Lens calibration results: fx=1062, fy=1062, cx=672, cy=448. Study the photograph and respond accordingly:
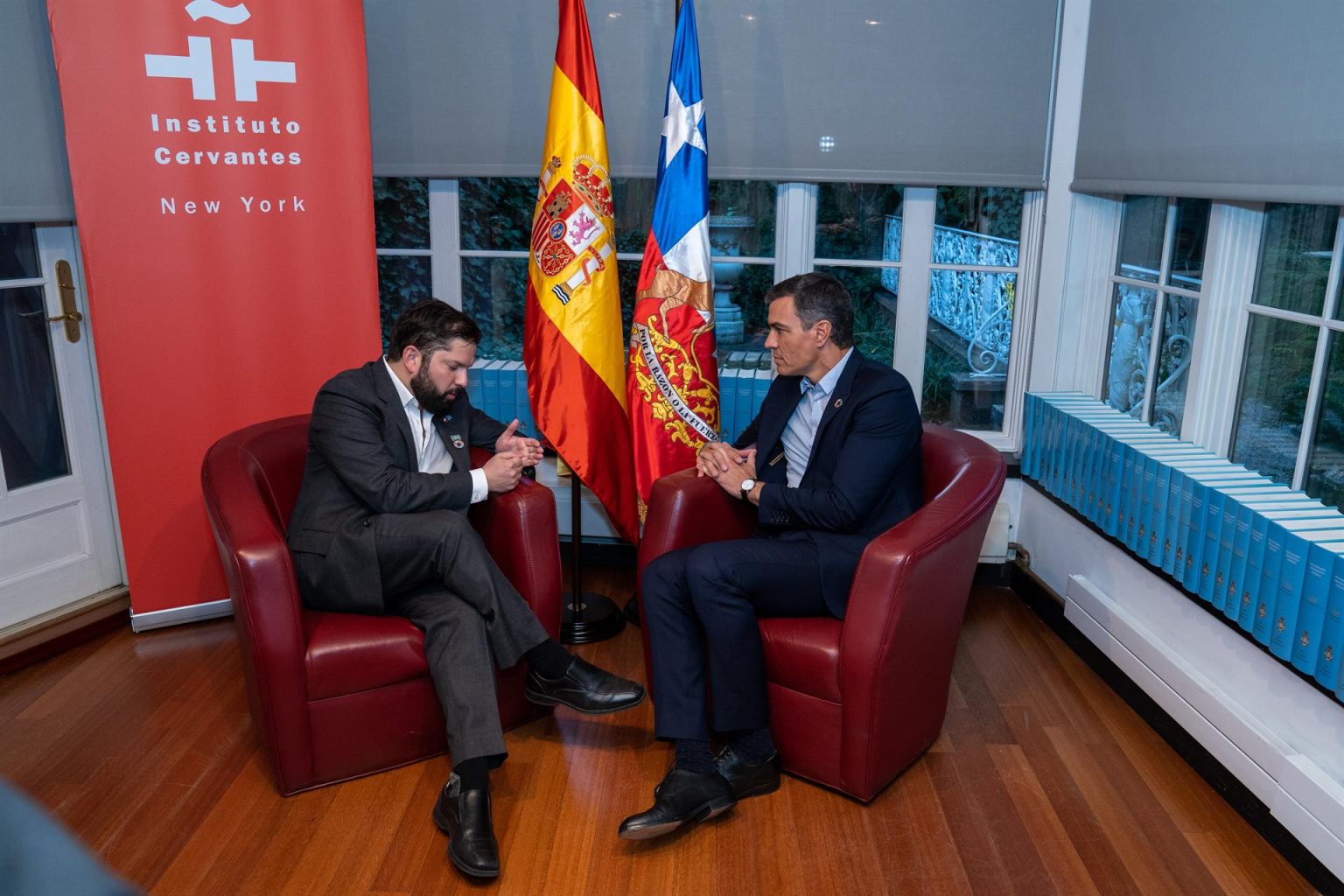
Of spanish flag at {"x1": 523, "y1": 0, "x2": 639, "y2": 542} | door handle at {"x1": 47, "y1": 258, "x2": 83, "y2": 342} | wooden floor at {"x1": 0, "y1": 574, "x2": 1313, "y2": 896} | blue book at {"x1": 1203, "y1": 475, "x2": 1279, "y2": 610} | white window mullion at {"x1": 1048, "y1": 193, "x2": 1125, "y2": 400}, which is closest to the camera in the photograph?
wooden floor at {"x1": 0, "y1": 574, "x2": 1313, "y2": 896}

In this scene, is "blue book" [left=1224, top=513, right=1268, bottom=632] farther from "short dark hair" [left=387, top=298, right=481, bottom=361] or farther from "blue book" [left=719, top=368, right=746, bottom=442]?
"short dark hair" [left=387, top=298, right=481, bottom=361]

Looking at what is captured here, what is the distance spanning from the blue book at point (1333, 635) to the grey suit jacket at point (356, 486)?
1.95 metres

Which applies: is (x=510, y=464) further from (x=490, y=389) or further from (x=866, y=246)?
(x=866, y=246)

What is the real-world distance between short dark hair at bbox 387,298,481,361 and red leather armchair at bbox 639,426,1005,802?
2.51 feet

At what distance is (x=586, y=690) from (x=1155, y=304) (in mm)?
2140

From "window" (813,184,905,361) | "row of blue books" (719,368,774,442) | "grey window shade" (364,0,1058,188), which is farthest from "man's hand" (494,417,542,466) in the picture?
"window" (813,184,905,361)

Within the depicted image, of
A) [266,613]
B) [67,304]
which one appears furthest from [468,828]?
[67,304]

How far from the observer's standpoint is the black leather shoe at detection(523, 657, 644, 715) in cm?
270

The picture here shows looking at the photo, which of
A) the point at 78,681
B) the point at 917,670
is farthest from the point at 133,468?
the point at 917,670

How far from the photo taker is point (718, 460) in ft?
9.35

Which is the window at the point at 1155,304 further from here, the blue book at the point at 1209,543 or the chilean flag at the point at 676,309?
the chilean flag at the point at 676,309

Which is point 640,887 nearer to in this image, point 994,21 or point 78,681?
point 78,681

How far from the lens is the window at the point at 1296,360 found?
2.55 meters

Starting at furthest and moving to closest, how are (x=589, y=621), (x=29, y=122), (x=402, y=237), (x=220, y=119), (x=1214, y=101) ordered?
(x=402, y=237)
(x=589, y=621)
(x=220, y=119)
(x=29, y=122)
(x=1214, y=101)
